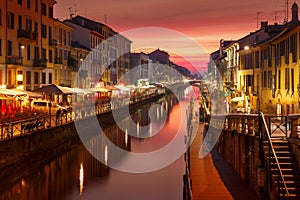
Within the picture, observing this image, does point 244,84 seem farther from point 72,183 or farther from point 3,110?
point 72,183

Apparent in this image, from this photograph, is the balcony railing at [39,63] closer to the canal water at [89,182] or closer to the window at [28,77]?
the window at [28,77]

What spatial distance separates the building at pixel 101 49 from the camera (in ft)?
255

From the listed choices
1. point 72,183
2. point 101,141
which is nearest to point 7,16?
point 101,141

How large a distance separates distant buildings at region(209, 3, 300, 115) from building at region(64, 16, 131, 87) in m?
27.4

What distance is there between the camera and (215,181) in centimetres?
1933

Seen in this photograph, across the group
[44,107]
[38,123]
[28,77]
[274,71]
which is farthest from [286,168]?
[28,77]

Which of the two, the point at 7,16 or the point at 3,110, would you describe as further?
the point at 7,16

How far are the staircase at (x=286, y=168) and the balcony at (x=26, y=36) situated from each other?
1264 inches

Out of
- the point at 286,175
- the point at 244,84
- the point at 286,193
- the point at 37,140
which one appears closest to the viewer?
the point at 286,193

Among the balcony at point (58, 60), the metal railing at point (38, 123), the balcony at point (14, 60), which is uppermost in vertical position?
the balcony at point (58, 60)

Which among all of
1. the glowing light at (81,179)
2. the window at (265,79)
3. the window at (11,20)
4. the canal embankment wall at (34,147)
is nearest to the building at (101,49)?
the window at (11,20)

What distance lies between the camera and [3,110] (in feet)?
121

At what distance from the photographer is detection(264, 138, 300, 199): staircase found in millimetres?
14438

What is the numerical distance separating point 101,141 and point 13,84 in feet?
31.7
